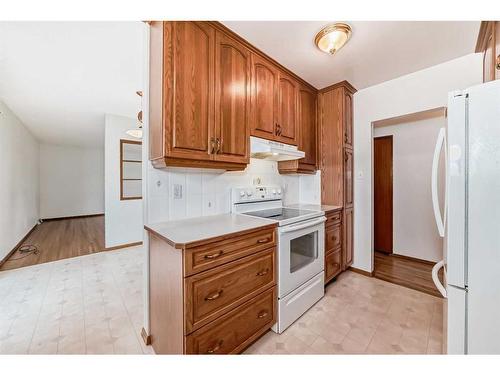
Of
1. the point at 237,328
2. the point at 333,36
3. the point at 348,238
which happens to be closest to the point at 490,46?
the point at 333,36

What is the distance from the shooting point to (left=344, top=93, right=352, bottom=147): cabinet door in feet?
8.25

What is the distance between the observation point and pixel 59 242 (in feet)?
13.4

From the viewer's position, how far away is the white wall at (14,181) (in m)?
3.11

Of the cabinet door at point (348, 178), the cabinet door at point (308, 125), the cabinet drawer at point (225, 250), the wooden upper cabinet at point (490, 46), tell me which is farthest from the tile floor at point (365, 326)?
the wooden upper cabinet at point (490, 46)

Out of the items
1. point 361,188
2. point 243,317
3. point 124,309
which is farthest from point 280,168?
point 124,309

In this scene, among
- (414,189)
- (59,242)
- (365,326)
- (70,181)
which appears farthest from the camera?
(70,181)

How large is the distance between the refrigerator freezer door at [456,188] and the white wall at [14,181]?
16.3 ft

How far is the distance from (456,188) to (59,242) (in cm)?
579

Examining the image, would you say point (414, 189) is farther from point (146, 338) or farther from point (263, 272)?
point (146, 338)

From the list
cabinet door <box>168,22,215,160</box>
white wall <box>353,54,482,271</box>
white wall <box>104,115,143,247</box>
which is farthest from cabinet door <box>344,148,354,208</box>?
white wall <box>104,115,143,247</box>

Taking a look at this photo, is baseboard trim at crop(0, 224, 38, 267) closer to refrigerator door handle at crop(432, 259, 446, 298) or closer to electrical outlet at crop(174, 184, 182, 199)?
electrical outlet at crop(174, 184, 182, 199)
